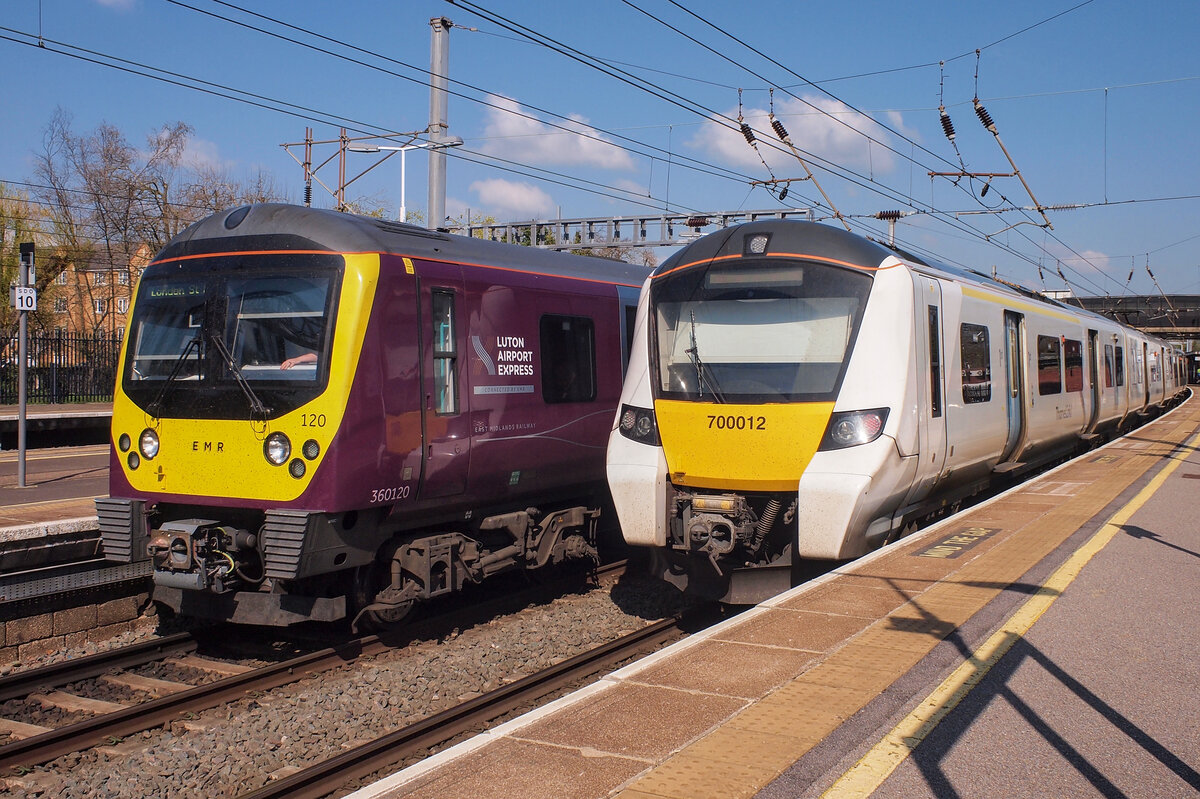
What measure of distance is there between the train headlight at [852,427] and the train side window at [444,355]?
9.83ft

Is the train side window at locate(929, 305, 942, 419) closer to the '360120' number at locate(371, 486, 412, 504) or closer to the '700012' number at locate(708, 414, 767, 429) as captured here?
the '700012' number at locate(708, 414, 767, 429)

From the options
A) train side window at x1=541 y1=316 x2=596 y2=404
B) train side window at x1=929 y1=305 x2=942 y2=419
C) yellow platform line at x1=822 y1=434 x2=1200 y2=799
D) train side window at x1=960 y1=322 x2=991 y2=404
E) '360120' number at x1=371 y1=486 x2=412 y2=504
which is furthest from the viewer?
train side window at x1=960 y1=322 x2=991 y2=404

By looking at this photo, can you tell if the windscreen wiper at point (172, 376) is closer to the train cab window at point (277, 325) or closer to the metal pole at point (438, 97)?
the train cab window at point (277, 325)

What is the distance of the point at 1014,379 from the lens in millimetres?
12125

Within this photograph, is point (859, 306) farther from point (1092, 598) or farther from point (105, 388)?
point (105, 388)

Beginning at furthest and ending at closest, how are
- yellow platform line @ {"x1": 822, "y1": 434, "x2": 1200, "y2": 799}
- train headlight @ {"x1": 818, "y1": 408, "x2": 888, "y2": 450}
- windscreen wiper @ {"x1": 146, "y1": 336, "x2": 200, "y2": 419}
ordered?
windscreen wiper @ {"x1": 146, "y1": 336, "x2": 200, "y2": 419} → train headlight @ {"x1": 818, "y1": 408, "x2": 888, "y2": 450} → yellow platform line @ {"x1": 822, "y1": 434, "x2": 1200, "y2": 799}

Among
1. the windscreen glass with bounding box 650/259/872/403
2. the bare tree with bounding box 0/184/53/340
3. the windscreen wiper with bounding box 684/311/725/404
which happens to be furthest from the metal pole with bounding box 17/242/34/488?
the bare tree with bounding box 0/184/53/340

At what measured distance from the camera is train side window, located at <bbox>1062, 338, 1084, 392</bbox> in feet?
50.6

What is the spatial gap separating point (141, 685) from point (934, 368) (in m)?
6.88

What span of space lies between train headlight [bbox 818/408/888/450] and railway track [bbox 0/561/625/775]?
12.3 feet

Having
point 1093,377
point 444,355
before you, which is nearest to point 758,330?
point 444,355

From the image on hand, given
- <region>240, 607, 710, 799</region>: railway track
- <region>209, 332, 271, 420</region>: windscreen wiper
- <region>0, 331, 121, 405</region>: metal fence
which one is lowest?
<region>240, 607, 710, 799</region>: railway track

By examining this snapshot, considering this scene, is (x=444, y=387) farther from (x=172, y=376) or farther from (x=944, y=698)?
(x=944, y=698)

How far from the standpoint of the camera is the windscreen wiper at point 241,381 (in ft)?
24.3
